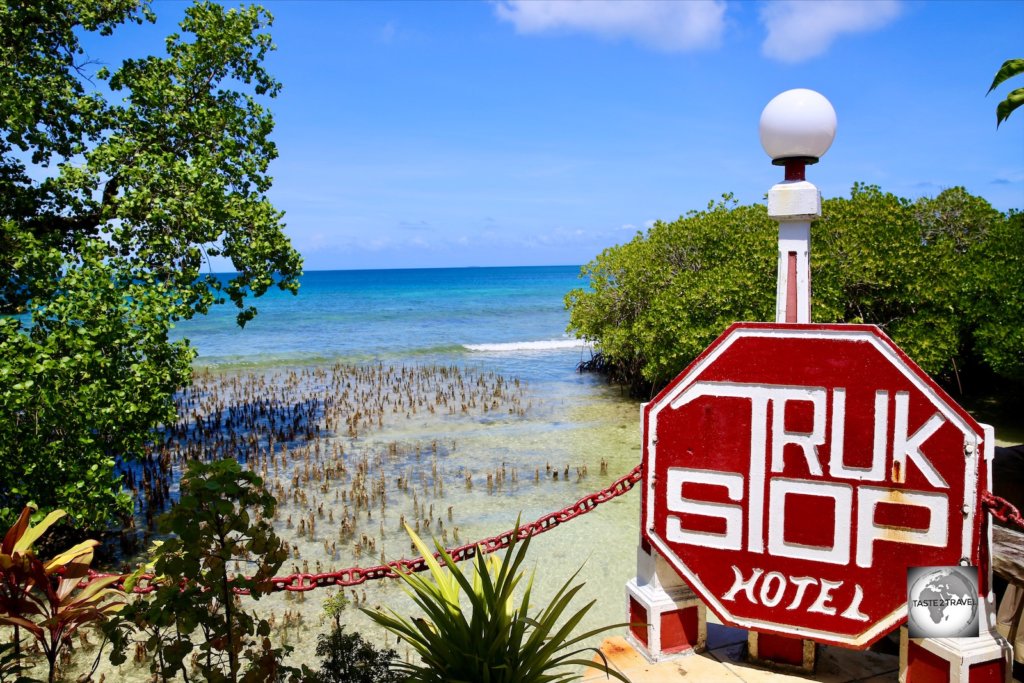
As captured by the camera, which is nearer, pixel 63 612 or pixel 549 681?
pixel 549 681

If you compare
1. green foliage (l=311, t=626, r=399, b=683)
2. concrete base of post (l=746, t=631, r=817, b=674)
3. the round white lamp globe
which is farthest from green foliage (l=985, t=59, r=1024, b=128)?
green foliage (l=311, t=626, r=399, b=683)

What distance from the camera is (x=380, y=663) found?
4.86m

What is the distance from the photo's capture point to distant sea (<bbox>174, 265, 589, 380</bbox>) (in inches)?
1372

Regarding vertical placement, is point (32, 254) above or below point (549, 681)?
above

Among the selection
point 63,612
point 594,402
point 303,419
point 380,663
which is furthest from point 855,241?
point 63,612

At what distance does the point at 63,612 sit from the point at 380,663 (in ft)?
6.52

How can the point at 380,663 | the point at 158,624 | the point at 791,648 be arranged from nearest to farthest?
the point at 158,624 → the point at 791,648 → the point at 380,663

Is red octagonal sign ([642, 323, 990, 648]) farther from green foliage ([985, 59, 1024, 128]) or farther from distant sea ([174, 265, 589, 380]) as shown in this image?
distant sea ([174, 265, 589, 380])

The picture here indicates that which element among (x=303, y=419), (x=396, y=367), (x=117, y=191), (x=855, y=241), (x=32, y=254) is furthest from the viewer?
(x=396, y=367)

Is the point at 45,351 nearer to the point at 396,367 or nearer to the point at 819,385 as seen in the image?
the point at 819,385

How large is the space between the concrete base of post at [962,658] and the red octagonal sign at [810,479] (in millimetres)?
234

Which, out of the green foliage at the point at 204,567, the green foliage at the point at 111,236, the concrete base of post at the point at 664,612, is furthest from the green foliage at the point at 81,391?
the concrete base of post at the point at 664,612

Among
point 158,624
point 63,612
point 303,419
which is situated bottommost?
point 303,419
